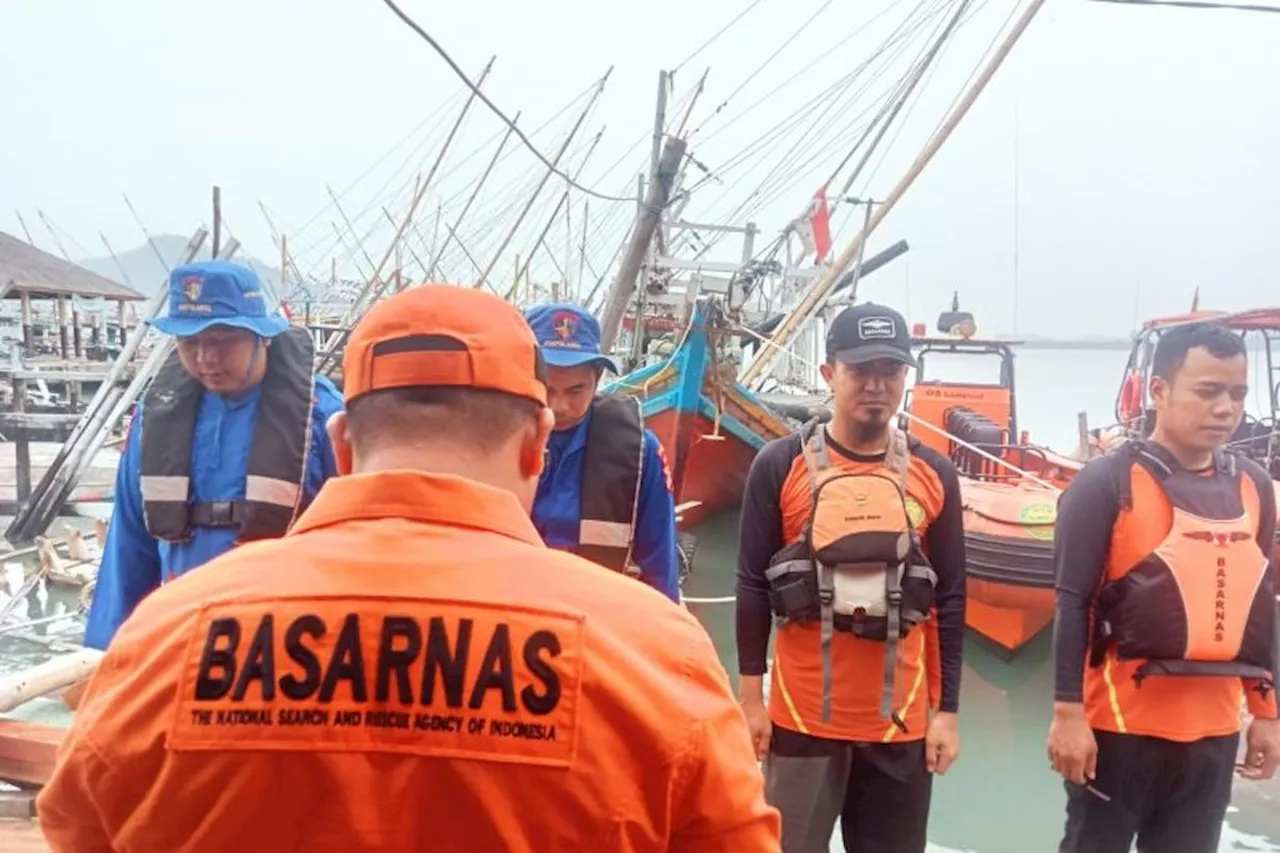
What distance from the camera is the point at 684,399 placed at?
27.5ft

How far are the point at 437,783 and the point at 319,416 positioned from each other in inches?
72.3

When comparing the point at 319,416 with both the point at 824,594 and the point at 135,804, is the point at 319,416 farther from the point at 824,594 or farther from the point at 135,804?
the point at 135,804

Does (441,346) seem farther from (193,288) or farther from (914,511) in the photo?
(914,511)

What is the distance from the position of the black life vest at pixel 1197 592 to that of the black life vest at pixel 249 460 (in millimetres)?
2156

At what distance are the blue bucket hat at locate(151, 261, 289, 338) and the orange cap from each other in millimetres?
1437

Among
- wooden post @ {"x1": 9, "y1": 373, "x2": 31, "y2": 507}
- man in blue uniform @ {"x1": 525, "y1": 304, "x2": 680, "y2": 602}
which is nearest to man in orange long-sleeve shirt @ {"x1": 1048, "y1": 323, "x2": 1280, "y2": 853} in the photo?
man in blue uniform @ {"x1": 525, "y1": 304, "x2": 680, "y2": 602}

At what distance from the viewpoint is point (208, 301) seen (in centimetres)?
224

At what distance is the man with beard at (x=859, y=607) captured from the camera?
2.37 metres

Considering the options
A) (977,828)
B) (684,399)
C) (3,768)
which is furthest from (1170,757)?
(684,399)

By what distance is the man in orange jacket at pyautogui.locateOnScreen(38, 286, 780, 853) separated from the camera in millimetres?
777

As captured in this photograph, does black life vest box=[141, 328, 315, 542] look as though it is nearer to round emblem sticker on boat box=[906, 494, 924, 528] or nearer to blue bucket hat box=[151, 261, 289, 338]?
blue bucket hat box=[151, 261, 289, 338]

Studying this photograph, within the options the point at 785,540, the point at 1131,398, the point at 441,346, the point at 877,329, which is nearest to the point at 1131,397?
the point at 1131,398

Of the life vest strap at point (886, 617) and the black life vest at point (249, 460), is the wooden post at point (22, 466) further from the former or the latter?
the life vest strap at point (886, 617)

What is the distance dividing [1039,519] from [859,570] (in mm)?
4409
